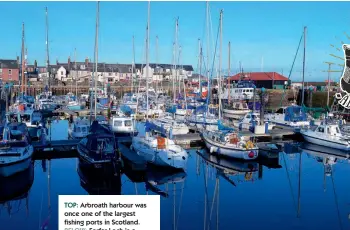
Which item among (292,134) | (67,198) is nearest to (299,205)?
(67,198)

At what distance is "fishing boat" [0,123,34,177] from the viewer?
64.6 ft

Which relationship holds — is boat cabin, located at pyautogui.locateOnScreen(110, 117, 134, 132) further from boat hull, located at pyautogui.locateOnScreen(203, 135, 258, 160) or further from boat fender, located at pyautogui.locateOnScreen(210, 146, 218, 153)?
boat fender, located at pyautogui.locateOnScreen(210, 146, 218, 153)

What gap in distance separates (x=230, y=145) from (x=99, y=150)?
8.20 metres

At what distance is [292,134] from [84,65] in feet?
250

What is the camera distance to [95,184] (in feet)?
63.3

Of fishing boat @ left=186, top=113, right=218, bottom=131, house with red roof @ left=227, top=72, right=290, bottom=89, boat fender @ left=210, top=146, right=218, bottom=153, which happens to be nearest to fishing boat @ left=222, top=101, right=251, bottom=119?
fishing boat @ left=186, top=113, right=218, bottom=131

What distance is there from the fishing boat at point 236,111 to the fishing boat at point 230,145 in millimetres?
18171

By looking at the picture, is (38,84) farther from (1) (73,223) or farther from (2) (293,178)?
(1) (73,223)

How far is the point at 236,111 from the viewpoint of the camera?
45375 millimetres

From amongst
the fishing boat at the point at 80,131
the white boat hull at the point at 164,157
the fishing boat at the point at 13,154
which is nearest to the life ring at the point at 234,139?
the white boat hull at the point at 164,157

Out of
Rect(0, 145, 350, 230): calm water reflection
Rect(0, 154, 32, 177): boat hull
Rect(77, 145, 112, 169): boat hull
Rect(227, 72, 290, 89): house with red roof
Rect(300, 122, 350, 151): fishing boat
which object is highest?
Rect(227, 72, 290, 89): house with red roof

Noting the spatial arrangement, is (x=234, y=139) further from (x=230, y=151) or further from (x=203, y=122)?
(x=203, y=122)

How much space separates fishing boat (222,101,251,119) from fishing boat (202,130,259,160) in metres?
18.2

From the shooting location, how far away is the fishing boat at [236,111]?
4503cm
